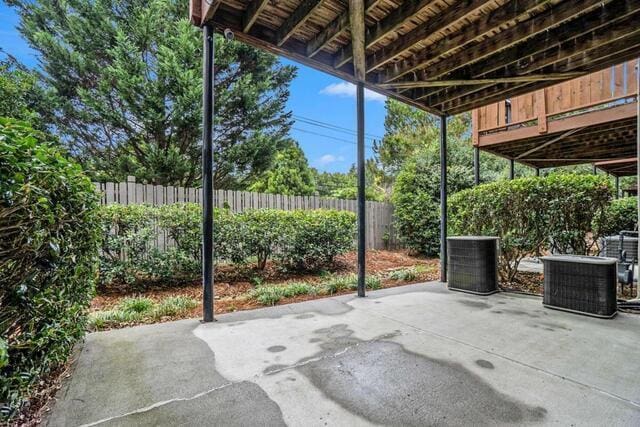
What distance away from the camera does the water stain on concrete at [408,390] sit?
159cm

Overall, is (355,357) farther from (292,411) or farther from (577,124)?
(577,124)

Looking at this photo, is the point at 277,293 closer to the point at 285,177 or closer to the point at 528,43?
the point at 528,43

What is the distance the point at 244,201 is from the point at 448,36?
501cm

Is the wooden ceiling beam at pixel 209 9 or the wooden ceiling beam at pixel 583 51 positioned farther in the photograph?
the wooden ceiling beam at pixel 583 51

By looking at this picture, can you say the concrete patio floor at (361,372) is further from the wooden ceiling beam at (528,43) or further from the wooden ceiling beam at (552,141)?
the wooden ceiling beam at (552,141)

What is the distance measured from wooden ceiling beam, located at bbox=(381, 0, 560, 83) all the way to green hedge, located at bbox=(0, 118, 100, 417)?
12.0ft

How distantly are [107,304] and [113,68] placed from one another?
7.04m

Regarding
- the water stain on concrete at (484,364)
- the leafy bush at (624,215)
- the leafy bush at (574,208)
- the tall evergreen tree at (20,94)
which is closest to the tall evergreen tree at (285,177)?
the tall evergreen tree at (20,94)

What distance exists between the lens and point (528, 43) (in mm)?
3377

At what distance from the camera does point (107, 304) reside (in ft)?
12.3

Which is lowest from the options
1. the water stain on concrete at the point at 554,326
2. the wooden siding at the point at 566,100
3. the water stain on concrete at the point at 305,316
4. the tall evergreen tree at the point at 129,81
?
the water stain on concrete at the point at 305,316

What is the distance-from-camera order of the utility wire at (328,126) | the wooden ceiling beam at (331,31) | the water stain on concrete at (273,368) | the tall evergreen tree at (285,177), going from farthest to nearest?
the utility wire at (328,126) → the tall evergreen tree at (285,177) → the wooden ceiling beam at (331,31) → the water stain on concrete at (273,368)

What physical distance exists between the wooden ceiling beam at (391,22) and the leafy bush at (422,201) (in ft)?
18.0

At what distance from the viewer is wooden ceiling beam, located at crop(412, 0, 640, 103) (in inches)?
110
